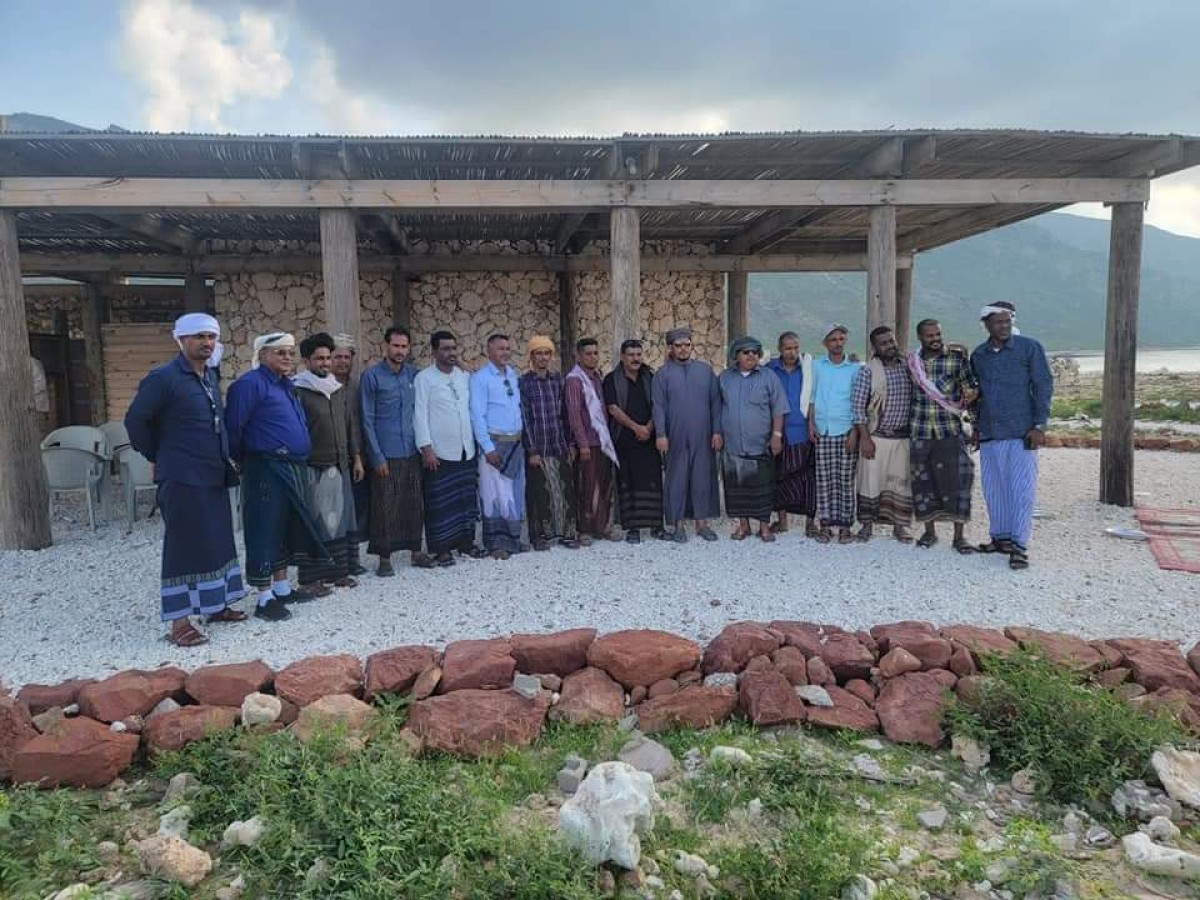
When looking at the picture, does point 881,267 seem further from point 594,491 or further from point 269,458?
point 269,458

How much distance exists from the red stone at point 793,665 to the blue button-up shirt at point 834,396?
2.44 metres

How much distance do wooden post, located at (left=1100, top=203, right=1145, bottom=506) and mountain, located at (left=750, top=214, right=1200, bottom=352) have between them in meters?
47.4

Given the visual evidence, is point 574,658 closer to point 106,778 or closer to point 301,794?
point 301,794

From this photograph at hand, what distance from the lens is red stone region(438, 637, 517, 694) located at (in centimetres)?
313

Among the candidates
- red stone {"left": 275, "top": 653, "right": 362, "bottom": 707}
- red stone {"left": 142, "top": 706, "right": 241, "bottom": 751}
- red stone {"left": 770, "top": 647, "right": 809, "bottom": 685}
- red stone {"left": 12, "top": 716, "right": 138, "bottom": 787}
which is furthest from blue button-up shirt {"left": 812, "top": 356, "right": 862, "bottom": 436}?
red stone {"left": 12, "top": 716, "right": 138, "bottom": 787}

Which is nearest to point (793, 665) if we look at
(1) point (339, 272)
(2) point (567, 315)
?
(1) point (339, 272)

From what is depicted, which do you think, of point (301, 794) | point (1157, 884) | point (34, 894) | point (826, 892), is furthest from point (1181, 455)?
point (34, 894)

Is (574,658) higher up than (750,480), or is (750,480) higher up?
(750,480)

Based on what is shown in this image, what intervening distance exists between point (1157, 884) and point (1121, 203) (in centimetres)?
606

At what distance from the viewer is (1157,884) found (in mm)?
2139

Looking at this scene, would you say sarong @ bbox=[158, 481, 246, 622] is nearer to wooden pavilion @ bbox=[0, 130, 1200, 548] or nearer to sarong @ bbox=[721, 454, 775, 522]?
wooden pavilion @ bbox=[0, 130, 1200, 548]

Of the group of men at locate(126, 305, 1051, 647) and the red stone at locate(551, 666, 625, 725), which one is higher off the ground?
the group of men at locate(126, 305, 1051, 647)

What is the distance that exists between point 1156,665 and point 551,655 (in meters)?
2.64

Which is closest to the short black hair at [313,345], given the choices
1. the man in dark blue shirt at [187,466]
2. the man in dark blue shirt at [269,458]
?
the man in dark blue shirt at [269,458]
